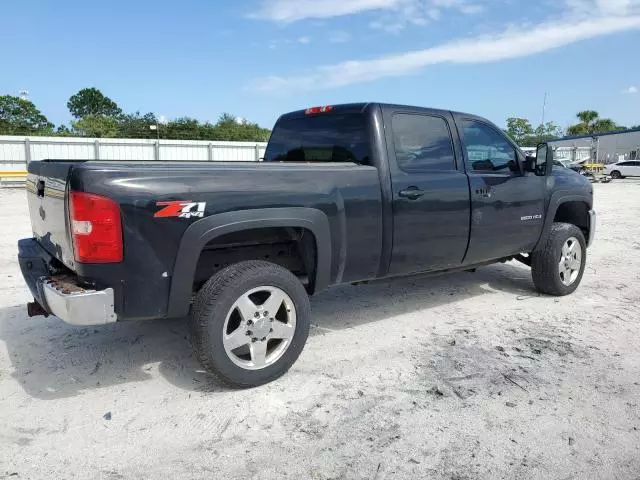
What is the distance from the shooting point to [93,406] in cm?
317

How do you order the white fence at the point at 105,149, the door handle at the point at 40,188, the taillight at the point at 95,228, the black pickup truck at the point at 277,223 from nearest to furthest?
the taillight at the point at 95,228, the black pickup truck at the point at 277,223, the door handle at the point at 40,188, the white fence at the point at 105,149

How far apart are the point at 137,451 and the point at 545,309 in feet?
13.1

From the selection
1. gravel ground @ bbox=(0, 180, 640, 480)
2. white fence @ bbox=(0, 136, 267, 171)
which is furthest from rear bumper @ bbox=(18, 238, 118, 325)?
white fence @ bbox=(0, 136, 267, 171)

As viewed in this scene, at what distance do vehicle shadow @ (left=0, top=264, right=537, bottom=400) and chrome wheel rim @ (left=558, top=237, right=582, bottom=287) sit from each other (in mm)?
393

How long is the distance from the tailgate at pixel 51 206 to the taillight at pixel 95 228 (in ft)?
0.51

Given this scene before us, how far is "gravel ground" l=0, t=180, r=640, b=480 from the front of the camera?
261 centimetres

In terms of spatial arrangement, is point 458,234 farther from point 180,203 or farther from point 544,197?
point 180,203

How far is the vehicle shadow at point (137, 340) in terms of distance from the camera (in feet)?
11.6

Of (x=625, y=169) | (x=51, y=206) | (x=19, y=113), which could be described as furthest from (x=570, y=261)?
(x=19, y=113)

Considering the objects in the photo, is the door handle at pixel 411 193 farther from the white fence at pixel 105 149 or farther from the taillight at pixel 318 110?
the white fence at pixel 105 149

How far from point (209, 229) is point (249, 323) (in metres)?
0.66

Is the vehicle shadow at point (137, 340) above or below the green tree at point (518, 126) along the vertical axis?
below

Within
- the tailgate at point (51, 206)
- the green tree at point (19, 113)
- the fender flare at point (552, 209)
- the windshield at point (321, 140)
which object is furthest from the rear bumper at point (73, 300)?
the green tree at point (19, 113)

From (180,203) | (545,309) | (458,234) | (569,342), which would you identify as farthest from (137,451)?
(545,309)
